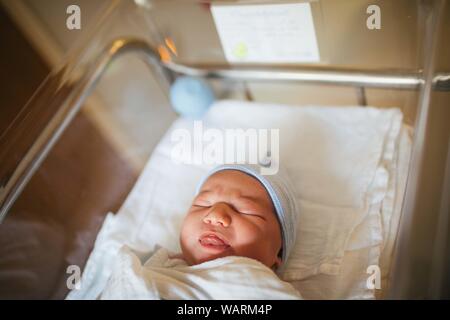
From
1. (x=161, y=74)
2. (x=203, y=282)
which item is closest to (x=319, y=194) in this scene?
(x=203, y=282)

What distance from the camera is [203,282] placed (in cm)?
71

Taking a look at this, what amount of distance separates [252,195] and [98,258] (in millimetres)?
402

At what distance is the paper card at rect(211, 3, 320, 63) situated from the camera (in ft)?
3.26

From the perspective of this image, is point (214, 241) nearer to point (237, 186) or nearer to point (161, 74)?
point (237, 186)

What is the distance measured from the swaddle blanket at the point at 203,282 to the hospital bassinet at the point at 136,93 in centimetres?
22

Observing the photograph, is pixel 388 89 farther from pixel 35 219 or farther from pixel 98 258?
pixel 35 219

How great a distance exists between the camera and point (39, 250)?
104 cm

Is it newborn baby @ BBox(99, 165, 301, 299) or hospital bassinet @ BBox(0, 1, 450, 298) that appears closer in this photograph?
newborn baby @ BBox(99, 165, 301, 299)

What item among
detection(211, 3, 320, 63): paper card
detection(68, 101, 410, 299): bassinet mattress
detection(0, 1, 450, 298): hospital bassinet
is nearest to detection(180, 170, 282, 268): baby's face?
detection(68, 101, 410, 299): bassinet mattress

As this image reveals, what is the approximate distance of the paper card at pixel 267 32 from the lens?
39.1 inches

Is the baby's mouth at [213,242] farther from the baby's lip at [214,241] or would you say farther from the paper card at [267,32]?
the paper card at [267,32]

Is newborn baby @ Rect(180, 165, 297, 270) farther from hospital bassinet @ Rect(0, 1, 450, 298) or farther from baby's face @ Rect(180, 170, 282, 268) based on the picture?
hospital bassinet @ Rect(0, 1, 450, 298)

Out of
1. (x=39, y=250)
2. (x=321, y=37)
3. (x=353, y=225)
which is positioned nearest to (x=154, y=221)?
(x=39, y=250)

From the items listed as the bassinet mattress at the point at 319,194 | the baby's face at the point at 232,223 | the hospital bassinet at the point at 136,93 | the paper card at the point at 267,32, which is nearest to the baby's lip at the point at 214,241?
the baby's face at the point at 232,223
